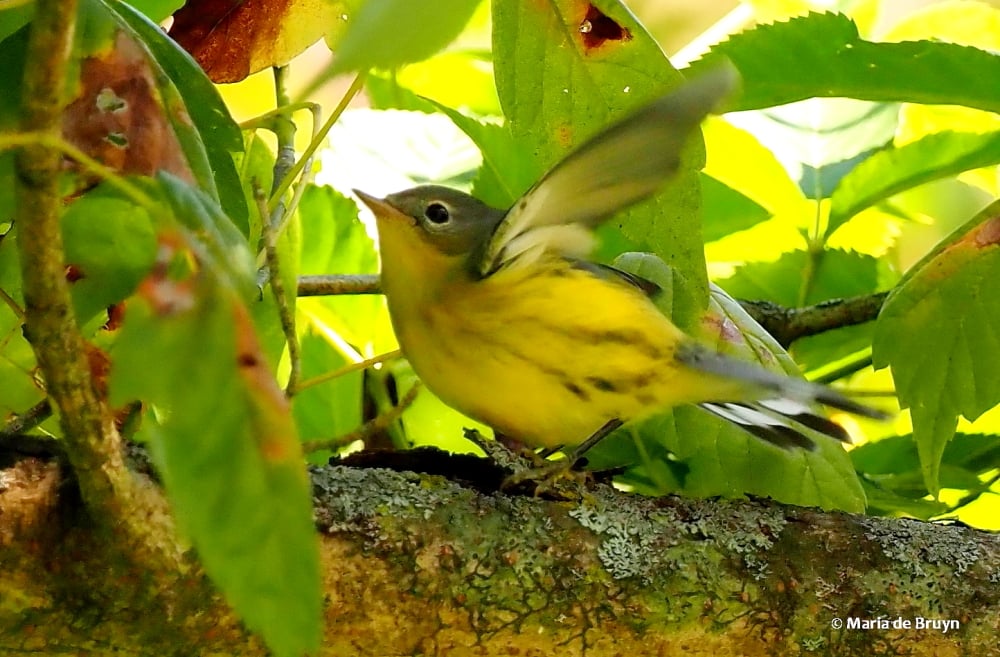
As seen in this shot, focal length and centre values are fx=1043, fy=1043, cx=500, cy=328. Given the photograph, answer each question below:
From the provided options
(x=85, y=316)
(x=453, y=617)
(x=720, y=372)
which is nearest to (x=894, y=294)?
(x=720, y=372)

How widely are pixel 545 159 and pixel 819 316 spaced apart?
416 mm

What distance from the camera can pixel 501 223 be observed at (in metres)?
0.60

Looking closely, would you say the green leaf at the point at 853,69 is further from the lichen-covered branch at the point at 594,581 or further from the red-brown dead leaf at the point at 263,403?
the red-brown dead leaf at the point at 263,403

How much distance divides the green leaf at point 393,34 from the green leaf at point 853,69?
0.53 metres

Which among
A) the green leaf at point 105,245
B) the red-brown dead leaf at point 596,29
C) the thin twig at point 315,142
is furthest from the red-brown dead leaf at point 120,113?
the red-brown dead leaf at point 596,29

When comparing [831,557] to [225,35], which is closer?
[831,557]

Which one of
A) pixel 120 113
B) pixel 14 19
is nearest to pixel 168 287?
pixel 120 113

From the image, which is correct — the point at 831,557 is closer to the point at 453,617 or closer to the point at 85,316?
the point at 453,617

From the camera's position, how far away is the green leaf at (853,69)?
74cm

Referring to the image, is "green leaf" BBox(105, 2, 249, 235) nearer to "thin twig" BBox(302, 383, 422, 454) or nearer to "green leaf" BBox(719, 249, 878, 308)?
"thin twig" BBox(302, 383, 422, 454)

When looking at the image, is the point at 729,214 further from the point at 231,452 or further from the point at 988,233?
the point at 231,452

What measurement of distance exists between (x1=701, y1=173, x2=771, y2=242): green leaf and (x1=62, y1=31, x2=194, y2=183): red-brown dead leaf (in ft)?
2.00

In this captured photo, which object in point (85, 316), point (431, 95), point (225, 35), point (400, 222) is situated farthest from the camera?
point (431, 95)

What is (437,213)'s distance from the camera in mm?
828
